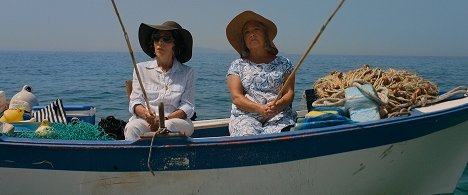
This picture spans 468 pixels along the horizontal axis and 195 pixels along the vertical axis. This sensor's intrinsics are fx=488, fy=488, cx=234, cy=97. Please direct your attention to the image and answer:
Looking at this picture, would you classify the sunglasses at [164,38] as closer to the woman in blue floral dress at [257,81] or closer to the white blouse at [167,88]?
the white blouse at [167,88]

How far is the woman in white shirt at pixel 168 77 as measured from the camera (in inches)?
158

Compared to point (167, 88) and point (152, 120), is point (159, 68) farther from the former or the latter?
point (152, 120)

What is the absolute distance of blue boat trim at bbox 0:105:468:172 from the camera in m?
3.36

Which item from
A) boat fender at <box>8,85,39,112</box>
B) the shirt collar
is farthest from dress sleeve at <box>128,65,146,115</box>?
boat fender at <box>8,85,39,112</box>

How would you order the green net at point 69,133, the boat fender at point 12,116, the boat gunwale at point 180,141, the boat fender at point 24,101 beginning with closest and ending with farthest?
the boat gunwale at point 180,141, the green net at point 69,133, the boat fender at point 12,116, the boat fender at point 24,101

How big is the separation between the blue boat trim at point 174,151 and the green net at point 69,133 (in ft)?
1.34

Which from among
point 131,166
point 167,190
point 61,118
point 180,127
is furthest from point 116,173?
point 61,118

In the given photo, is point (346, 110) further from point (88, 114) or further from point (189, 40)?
point (88, 114)

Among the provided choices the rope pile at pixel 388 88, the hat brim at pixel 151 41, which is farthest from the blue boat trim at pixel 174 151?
the hat brim at pixel 151 41

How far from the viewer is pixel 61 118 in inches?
184

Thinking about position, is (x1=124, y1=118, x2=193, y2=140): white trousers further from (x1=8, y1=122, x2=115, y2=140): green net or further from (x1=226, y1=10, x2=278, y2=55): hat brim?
(x1=226, y1=10, x2=278, y2=55): hat brim

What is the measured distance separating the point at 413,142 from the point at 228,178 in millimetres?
1557

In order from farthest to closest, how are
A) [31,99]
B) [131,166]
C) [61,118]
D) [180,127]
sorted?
[31,99] → [61,118] → [180,127] → [131,166]

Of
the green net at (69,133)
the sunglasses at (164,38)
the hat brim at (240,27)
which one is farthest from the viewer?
the hat brim at (240,27)
